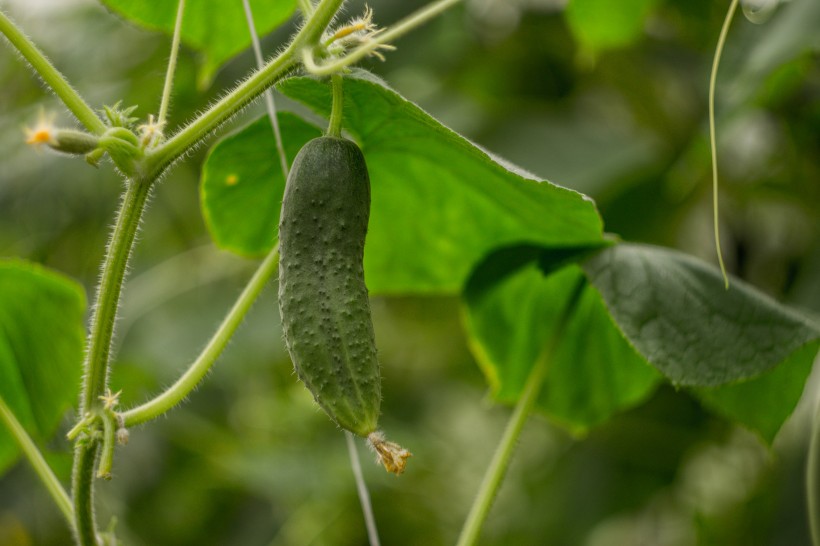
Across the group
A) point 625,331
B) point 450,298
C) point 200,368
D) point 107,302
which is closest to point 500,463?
point 625,331

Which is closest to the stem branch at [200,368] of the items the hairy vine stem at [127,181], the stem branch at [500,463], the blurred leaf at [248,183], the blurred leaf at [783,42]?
the hairy vine stem at [127,181]

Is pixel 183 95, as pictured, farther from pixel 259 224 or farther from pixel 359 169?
pixel 359 169

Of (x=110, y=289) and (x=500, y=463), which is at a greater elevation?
(x=110, y=289)

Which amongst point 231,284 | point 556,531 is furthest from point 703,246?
point 231,284

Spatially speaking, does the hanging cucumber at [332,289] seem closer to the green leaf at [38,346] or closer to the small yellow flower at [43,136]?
the small yellow flower at [43,136]

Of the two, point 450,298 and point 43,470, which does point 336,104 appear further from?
point 450,298

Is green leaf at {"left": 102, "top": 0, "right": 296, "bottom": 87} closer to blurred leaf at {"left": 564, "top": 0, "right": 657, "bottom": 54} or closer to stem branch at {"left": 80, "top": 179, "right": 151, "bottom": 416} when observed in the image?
stem branch at {"left": 80, "top": 179, "right": 151, "bottom": 416}
